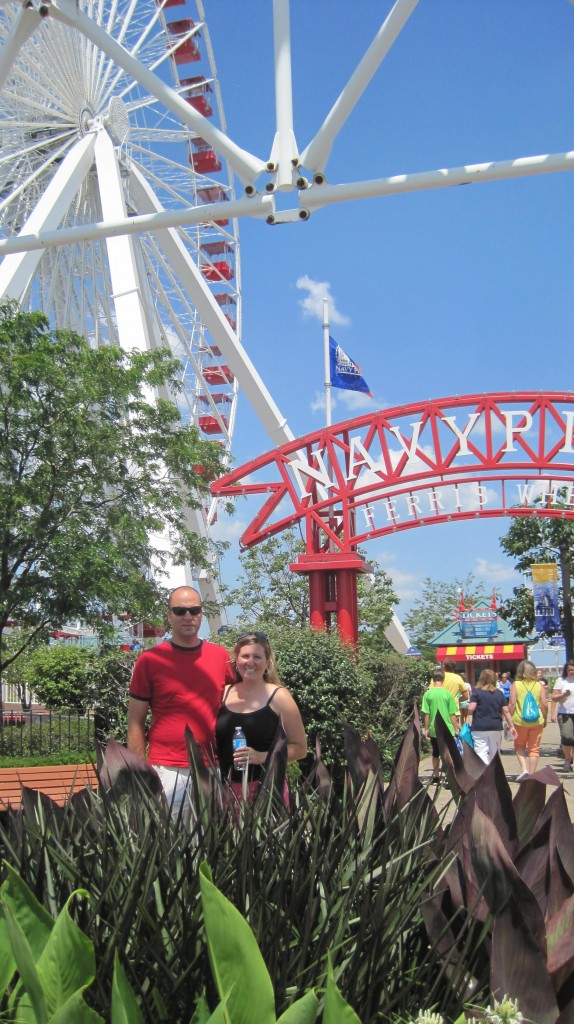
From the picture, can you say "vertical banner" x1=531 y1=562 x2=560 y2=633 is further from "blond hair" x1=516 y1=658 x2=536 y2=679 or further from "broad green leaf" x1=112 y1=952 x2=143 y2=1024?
"broad green leaf" x1=112 y1=952 x2=143 y2=1024

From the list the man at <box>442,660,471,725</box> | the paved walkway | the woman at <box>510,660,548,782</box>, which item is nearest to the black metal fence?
the paved walkway

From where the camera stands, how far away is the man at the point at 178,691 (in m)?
4.48

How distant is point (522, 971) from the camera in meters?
2.09

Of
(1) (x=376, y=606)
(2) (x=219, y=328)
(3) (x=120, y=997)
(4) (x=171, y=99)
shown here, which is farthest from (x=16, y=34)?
(1) (x=376, y=606)

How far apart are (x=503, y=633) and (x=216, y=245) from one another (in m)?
19.4

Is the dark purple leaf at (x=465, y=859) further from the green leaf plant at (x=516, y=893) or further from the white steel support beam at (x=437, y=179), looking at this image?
the white steel support beam at (x=437, y=179)

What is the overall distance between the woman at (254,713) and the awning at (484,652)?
117 ft

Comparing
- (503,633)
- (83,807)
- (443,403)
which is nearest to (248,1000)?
(83,807)

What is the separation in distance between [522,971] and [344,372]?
2071 centimetres

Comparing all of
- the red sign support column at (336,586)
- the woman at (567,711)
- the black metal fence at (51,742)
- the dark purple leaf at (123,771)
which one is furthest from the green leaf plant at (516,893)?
the red sign support column at (336,586)

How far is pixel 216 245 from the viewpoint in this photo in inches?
1208

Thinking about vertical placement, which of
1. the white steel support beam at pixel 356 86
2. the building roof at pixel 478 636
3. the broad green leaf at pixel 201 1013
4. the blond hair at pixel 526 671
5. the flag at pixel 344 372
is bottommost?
the broad green leaf at pixel 201 1013

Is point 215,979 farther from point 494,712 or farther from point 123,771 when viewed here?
point 494,712

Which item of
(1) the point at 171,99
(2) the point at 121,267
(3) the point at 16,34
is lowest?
(1) the point at 171,99
